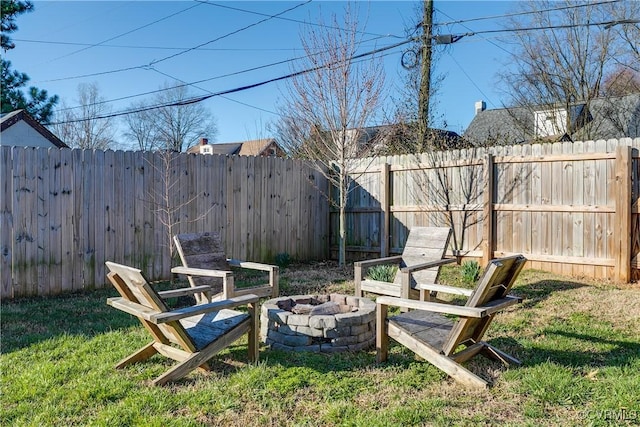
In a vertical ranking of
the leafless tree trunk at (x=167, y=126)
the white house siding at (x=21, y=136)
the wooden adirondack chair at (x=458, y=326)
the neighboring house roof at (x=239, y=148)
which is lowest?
the wooden adirondack chair at (x=458, y=326)

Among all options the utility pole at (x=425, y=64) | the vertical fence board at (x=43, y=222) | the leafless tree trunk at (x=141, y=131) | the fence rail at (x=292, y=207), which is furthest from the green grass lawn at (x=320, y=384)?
the leafless tree trunk at (x=141, y=131)

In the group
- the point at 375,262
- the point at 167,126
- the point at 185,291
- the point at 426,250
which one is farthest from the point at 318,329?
the point at 167,126

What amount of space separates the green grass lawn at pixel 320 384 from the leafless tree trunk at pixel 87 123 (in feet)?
75.3

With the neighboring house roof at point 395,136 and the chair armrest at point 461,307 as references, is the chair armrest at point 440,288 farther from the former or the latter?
the neighboring house roof at point 395,136

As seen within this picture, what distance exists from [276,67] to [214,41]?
219 cm

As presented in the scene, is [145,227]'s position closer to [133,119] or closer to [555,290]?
[555,290]

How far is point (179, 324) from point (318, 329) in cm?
120

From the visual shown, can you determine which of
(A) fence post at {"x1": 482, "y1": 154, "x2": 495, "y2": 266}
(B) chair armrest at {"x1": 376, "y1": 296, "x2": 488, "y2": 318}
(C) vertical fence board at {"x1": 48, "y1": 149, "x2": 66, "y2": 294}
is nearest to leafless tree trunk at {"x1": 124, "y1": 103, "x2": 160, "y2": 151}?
(C) vertical fence board at {"x1": 48, "y1": 149, "x2": 66, "y2": 294}

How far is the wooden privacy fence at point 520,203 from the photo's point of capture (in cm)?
612

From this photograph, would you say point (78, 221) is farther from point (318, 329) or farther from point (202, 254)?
point (318, 329)

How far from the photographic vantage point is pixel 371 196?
878 centimetres

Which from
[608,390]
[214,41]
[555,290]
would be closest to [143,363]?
[608,390]

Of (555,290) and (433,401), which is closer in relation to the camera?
(433,401)

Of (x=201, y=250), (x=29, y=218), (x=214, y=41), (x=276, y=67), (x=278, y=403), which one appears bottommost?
(x=278, y=403)
